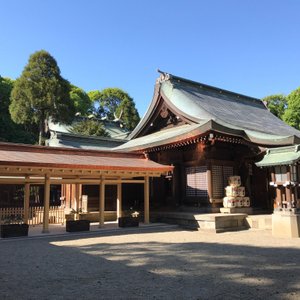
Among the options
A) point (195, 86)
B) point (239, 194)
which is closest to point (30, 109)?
point (195, 86)

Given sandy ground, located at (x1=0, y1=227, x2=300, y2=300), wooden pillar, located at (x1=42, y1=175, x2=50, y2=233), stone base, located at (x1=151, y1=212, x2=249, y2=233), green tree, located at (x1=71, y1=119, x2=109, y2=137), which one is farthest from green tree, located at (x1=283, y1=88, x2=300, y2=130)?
wooden pillar, located at (x1=42, y1=175, x2=50, y2=233)

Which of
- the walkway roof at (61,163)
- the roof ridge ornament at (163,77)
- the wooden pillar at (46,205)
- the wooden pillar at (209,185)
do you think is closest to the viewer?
the walkway roof at (61,163)

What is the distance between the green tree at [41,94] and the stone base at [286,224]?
25.1m

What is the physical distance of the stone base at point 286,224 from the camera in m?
11.6

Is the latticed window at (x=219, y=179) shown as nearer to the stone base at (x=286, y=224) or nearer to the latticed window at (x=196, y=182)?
the latticed window at (x=196, y=182)

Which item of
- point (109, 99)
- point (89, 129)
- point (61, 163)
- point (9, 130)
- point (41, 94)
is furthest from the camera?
point (109, 99)

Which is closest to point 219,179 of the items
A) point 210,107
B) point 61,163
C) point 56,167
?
point 210,107

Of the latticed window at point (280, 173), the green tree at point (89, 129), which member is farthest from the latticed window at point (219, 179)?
the green tree at point (89, 129)

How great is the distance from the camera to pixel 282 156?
41.1 feet

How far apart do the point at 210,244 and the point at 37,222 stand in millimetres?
10447

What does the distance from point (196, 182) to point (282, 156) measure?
4918 millimetres

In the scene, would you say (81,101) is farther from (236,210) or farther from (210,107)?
(236,210)

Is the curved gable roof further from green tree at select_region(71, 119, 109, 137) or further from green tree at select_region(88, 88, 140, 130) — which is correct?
green tree at select_region(88, 88, 140, 130)

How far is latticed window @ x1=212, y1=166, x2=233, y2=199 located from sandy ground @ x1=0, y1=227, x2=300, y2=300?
4066 mm
